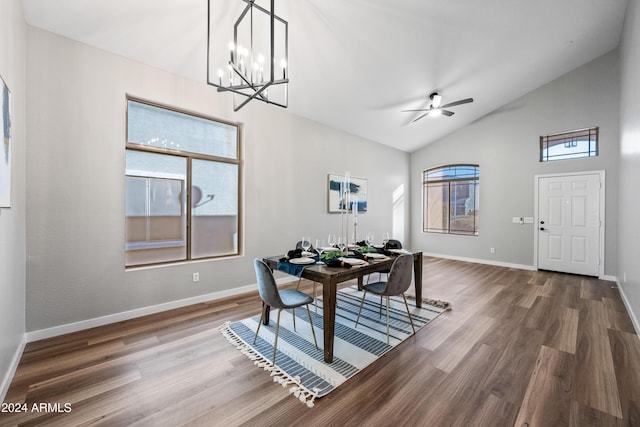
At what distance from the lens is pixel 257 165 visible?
412cm

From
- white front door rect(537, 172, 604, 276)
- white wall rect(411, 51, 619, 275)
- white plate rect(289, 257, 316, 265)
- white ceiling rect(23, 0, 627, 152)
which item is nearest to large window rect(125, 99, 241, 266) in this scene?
white ceiling rect(23, 0, 627, 152)

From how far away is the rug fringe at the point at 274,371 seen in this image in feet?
5.87

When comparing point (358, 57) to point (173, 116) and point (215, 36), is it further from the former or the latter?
point (173, 116)

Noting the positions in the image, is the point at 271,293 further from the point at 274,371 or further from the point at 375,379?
the point at 375,379

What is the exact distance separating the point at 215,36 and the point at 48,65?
1590mm

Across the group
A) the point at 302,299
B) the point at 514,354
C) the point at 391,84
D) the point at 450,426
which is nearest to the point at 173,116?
the point at 302,299

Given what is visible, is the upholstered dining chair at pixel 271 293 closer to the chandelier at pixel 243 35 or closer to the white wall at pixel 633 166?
the chandelier at pixel 243 35

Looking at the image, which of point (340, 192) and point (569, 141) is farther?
point (340, 192)

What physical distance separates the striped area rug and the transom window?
173 inches

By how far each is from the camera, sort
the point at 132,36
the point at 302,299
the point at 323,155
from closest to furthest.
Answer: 1. the point at 302,299
2. the point at 132,36
3. the point at 323,155

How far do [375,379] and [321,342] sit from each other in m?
0.66

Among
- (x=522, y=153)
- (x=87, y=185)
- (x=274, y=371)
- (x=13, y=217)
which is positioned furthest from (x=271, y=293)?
(x=522, y=153)

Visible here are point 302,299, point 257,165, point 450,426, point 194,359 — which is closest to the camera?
point 450,426

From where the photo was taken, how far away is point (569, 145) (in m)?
5.27
